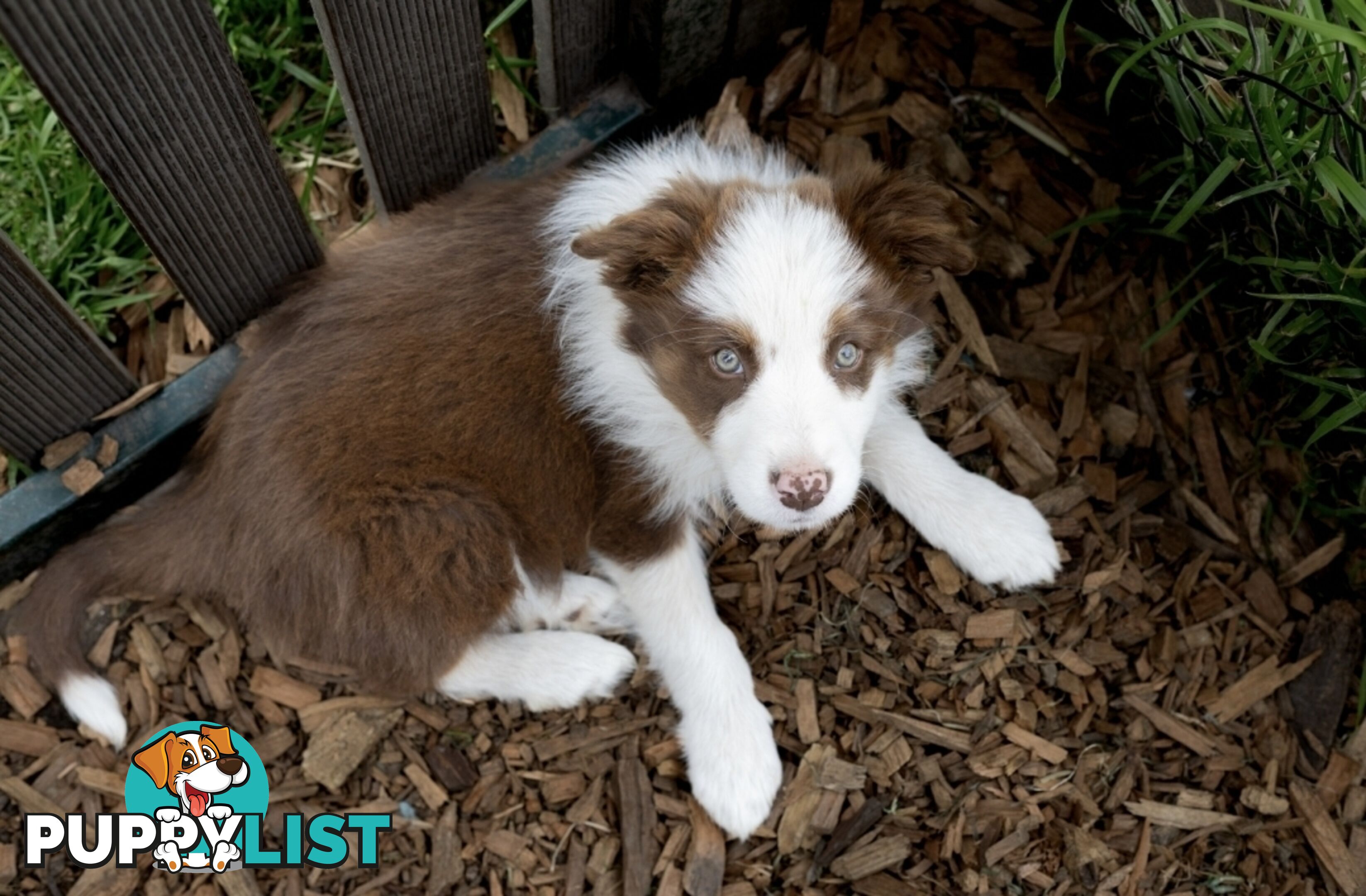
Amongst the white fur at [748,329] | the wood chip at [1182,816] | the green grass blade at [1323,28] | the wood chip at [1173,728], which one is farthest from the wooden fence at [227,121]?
the wood chip at [1182,816]

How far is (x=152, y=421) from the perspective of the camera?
9.64 feet

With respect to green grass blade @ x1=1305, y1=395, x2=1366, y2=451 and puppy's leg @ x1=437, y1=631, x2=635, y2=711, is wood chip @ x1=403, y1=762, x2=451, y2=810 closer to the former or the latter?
puppy's leg @ x1=437, y1=631, x2=635, y2=711

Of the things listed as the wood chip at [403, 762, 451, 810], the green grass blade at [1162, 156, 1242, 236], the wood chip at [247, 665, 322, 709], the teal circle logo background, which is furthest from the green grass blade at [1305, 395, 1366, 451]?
the teal circle logo background

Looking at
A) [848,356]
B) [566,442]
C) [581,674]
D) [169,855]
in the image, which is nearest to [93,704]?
[169,855]

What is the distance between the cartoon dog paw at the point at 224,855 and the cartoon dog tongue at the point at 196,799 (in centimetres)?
11

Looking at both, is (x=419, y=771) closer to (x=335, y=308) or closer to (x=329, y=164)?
(x=335, y=308)

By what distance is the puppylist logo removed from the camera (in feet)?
9.39

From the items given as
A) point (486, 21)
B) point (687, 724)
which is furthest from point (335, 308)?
point (687, 724)

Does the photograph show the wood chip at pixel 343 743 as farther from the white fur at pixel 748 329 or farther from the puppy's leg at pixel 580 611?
the white fur at pixel 748 329

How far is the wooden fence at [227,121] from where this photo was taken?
216cm

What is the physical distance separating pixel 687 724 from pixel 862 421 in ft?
3.46

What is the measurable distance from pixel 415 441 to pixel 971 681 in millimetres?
1674

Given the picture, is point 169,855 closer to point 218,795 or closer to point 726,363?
point 218,795

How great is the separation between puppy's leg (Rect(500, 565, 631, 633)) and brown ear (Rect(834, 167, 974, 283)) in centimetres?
128
